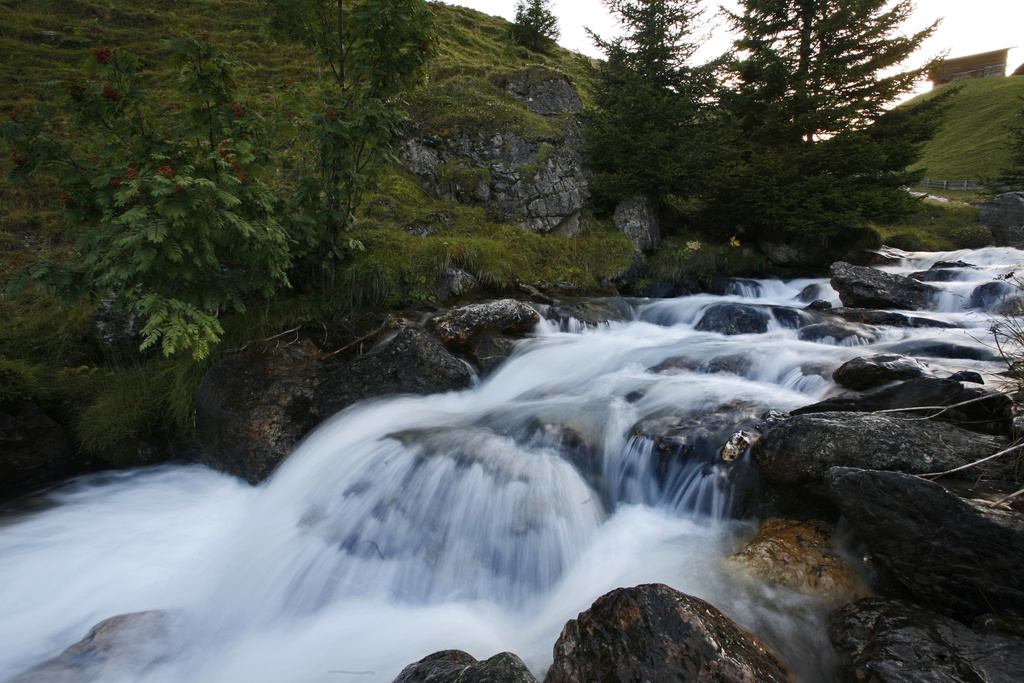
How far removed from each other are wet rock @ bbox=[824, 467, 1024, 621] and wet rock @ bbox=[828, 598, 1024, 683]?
16cm

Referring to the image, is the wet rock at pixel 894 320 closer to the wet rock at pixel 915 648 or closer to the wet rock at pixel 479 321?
the wet rock at pixel 479 321

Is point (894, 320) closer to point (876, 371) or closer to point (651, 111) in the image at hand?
point (876, 371)

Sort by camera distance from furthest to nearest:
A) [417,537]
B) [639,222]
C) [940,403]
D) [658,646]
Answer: [639,222] < [417,537] < [940,403] < [658,646]

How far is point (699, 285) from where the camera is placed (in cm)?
1184

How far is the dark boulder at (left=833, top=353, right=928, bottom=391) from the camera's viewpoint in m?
4.41

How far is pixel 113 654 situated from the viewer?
3.01 meters

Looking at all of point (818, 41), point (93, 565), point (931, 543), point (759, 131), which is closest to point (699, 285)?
point (759, 131)

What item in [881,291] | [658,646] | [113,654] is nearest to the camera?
[658,646]

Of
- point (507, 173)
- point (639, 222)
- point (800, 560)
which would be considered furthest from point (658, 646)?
point (639, 222)

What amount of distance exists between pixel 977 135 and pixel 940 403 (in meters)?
47.7

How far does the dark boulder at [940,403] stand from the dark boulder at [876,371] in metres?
0.35

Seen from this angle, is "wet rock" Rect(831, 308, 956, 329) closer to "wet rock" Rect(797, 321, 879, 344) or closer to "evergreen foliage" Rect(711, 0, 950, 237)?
"wet rock" Rect(797, 321, 879, 344)

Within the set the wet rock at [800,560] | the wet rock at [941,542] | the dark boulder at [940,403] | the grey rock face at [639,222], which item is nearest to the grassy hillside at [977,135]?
the grey rock face at [639,222]

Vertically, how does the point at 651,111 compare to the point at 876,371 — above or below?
above
